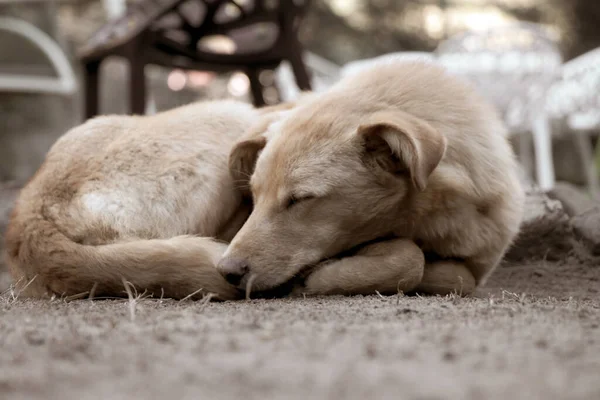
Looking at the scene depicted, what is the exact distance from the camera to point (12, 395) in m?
1.14

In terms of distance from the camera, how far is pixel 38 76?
6414 mm

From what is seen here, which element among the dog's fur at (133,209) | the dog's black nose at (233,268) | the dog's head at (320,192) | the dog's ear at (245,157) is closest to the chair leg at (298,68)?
the dog's fur at (133,209)

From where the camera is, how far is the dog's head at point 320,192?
8.12 feet

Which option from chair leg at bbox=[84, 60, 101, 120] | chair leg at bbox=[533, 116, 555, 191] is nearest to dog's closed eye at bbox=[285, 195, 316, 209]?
chair leg at bbox=[84, 60, 101, 120]

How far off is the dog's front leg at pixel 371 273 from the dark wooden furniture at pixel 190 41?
108 inches

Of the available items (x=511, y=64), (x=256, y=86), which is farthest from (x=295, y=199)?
(x=511, y=64)

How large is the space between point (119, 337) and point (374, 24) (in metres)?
13.3

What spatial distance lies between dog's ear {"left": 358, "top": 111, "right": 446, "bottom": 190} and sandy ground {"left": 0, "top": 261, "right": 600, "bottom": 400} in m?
0.48

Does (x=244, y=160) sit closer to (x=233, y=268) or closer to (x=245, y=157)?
(x=245, y=157)

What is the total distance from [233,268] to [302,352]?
1.04 meters

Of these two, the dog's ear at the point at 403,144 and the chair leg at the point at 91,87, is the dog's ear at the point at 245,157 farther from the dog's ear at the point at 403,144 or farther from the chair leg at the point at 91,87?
the chair leg at the point at 91,87

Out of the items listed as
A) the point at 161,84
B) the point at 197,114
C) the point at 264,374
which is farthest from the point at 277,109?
the point at 161,84

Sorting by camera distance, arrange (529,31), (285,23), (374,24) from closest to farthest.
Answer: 1. (285,23)
2. (529,31)
3. (374,24)

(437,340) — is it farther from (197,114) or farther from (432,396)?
(197,114)
